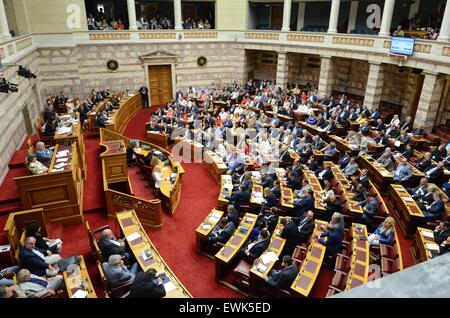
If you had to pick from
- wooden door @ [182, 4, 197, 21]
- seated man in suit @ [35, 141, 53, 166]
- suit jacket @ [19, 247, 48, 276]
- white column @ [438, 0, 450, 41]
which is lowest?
suit jacket @ [19, 247, 48, 276]

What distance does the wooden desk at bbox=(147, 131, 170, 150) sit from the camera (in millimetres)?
15031

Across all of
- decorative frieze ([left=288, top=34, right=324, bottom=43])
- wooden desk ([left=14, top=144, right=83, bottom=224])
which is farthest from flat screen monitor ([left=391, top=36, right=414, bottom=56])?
wooden desk ([left=14, top=144, right=83, bottom=224])

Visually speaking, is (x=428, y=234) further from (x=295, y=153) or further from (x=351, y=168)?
(x=295, y=153)

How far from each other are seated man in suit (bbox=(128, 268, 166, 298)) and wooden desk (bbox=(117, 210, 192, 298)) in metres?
0.33

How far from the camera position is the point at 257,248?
747 cm

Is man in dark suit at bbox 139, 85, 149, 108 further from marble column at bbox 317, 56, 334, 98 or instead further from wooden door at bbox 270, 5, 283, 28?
marble column at bbox 317, 56, 334, 98

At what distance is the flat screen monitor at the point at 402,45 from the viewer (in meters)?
14.2

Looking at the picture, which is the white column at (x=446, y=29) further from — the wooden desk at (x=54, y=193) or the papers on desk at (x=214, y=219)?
the wooden desk at (x=54, y=193)

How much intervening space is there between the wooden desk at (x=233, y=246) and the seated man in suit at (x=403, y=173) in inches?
208

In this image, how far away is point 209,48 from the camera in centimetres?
2242

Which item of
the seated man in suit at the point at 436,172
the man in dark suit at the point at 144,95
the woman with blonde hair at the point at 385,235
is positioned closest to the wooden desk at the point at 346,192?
the woman with blonde hair at the point at 385,235

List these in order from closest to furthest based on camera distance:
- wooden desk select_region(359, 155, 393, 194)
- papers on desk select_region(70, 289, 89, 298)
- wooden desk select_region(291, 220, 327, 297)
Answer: papers on desk select_region(70, 289, 89, 298)
wooden desk select_region(291, 220, 327, 297)
wooden desk select_region(359, 155, 393, 194)

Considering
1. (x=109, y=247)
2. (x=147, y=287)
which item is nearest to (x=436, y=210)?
(x=147, y=287)
